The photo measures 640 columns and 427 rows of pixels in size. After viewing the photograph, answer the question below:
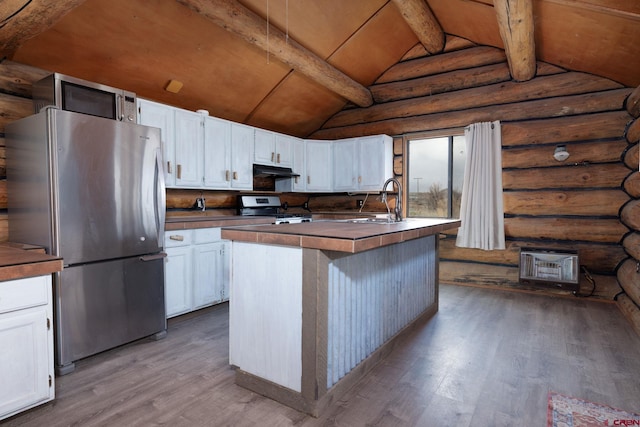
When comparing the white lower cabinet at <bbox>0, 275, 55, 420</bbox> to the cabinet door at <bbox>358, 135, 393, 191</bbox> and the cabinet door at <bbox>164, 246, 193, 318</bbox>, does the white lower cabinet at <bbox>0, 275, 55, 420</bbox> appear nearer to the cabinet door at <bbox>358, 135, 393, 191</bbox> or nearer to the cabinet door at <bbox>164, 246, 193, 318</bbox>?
the cabinet door at <bbox>164, 246, 193, 318</bbox>

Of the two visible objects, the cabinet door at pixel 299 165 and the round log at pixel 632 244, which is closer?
the round log at pixel 632 244

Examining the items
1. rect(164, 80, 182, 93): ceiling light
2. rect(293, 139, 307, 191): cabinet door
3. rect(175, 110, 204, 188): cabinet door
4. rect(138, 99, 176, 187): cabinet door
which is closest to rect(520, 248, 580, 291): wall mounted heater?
rect(293, 139, 307, 191): cabinet door

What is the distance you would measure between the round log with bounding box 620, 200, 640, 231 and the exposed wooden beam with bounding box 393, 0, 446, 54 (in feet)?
9.71

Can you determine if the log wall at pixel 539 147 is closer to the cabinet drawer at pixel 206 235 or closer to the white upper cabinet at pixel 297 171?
the white upper cabinet at pixel 297 171

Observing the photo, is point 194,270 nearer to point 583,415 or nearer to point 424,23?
point 583,415

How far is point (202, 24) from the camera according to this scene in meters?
3.23

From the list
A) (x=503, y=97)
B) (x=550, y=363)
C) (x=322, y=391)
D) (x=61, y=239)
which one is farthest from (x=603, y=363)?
Result: (x=61, y=239)

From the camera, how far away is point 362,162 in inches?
207

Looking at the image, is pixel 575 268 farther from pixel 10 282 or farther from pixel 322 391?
pixel 10 282

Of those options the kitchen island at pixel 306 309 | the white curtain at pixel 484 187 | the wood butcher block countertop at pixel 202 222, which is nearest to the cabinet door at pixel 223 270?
the wood butcher block countertop at pixel 202 222

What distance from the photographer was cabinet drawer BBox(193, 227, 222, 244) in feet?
11.3

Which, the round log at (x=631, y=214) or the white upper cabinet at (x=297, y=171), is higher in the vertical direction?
the white upper cabinet at (x=297, y=171)

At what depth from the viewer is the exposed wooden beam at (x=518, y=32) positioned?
2738 mm

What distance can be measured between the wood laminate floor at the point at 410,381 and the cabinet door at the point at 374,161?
94.9 inches
